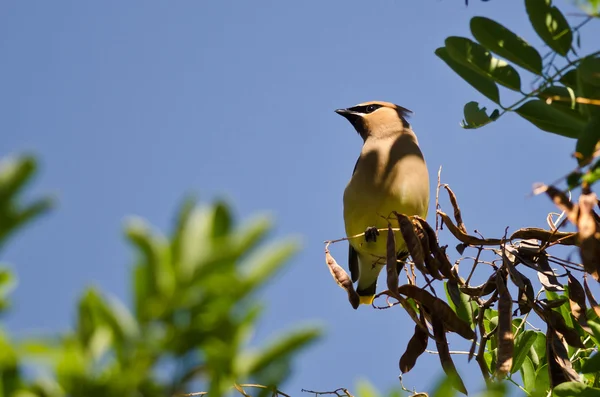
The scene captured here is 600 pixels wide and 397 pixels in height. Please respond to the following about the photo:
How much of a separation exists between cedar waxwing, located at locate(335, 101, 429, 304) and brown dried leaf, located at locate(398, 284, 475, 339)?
65.2 inches

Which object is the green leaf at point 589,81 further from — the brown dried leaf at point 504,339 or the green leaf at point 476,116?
the brown dried leaf at point 504,339

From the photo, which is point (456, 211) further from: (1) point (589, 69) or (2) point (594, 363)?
(1) point (589, 69)

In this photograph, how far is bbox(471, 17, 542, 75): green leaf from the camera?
6.64 feet

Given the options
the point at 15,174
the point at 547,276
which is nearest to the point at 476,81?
the point at 547,276

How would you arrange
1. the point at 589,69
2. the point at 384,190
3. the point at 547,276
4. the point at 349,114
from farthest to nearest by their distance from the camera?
the point at 349,114 < the point at 384,190 < the point at 547,276 < the point at 589,69

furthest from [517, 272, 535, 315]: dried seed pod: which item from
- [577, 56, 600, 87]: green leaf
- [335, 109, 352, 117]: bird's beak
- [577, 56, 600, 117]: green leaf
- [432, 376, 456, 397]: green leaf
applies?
[335, 109, 352, 117]: bird's beak

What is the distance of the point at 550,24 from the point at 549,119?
253 millimetres

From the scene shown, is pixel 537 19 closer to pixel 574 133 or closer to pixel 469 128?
pixel 574 133

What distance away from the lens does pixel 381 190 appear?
4609 mm

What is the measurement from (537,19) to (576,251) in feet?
2.06

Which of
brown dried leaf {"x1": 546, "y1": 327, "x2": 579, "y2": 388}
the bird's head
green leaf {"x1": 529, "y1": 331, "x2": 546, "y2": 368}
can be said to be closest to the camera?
brown dried leaf {"x1": 546, "y1": 327, "x2": 579, "y2": 388}

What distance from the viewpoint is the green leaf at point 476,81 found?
2221 millimetres

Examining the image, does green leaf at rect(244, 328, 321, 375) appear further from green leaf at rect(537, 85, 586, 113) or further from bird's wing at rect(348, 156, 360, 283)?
bird's wing at rect(348, 156, 360, 283)

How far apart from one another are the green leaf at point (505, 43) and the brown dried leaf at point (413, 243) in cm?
64
